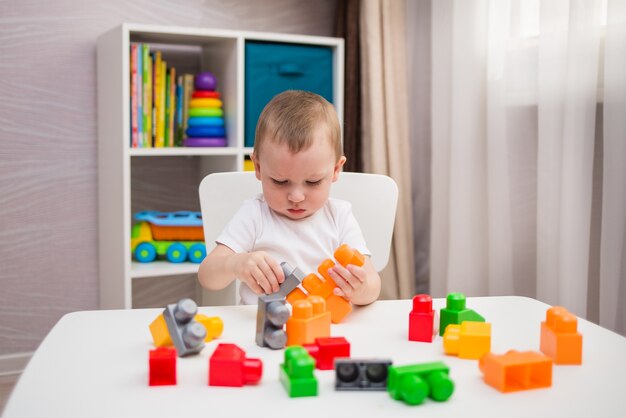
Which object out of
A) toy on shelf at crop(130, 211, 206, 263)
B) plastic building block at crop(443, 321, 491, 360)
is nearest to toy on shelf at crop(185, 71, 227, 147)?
toy on shelf at crop(130, 211, 206, 263)

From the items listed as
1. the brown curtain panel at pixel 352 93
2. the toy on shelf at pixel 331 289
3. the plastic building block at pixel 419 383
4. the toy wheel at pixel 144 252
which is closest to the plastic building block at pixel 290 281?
the toy on shelf at pixel 331 289

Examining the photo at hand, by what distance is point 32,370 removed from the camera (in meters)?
0.74

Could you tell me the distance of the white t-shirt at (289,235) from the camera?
128cm

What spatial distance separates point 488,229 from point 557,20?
2.07ft

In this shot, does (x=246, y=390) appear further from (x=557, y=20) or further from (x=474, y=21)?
(x=474, y=21)

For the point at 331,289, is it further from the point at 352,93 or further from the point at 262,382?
the point at 352,93

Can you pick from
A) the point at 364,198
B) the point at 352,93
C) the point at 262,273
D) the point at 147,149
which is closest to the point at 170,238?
the point at 147,149

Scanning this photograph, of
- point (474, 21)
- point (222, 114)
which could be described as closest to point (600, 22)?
point (474, 21)

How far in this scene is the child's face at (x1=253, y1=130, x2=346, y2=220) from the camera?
3.84 ft

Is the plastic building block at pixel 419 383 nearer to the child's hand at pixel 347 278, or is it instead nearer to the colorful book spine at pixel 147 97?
the child's hand at pixel 347 278

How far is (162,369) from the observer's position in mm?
709

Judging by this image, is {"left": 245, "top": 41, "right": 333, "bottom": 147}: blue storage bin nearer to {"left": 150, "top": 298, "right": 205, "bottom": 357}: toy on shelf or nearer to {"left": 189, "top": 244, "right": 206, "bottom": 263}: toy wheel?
{"left": 189, "top": 244, "right": 206, "bottom": 263}: toy wheel

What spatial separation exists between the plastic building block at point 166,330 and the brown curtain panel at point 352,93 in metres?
1.72

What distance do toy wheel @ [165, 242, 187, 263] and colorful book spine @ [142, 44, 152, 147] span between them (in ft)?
1.13
